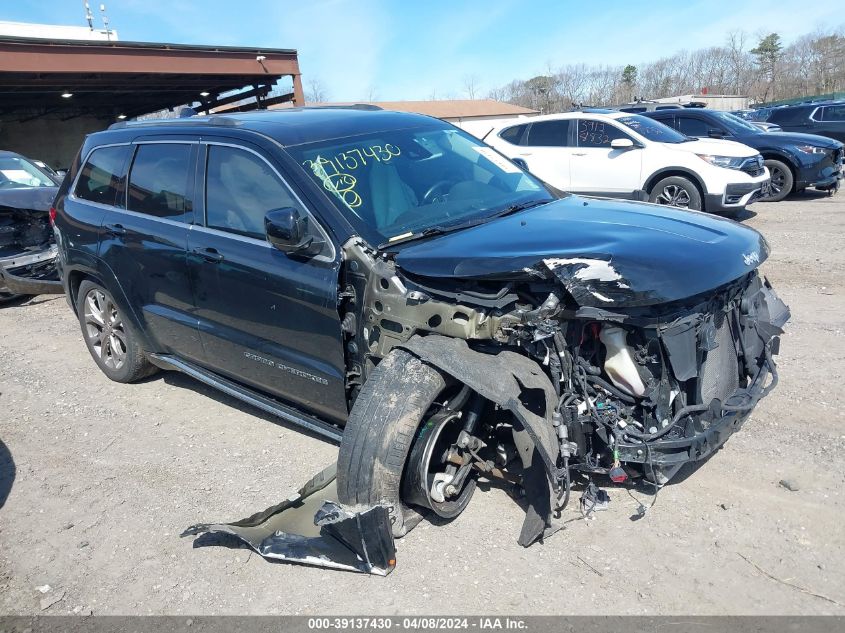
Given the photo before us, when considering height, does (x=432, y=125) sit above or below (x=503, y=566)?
above

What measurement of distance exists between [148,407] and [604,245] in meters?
3.61

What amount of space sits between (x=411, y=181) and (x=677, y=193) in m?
7.22

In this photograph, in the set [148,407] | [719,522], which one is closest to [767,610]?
[719,522]

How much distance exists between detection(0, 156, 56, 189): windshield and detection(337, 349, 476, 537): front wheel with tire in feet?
26.1

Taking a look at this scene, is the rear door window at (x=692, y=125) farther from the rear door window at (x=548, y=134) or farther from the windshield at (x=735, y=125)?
the rear door window at (x=548, y=134)

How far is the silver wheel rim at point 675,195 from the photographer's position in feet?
32.1

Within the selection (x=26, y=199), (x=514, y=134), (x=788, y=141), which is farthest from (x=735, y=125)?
(x=26, y=199)

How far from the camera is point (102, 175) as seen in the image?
495 centimetres

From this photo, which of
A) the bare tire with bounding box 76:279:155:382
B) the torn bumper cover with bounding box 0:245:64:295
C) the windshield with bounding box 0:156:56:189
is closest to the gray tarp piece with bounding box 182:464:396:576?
the bare tire with bounding box 76:279:155:382

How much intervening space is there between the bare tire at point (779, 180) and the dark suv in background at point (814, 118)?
5.03 m

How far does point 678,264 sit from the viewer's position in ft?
9.43

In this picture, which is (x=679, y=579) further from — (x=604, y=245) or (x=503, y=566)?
(x=604, y=245)

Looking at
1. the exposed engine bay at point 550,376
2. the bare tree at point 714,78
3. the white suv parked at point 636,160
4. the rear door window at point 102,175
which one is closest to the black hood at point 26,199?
the rear door window at point 102,175

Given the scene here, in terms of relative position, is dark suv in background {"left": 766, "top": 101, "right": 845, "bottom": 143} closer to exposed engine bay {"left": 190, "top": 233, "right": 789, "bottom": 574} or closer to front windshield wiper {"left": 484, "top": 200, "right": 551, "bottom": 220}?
front windshield wiper {"left": 484, "top": 200, "right": 551, "bottom": 220}
